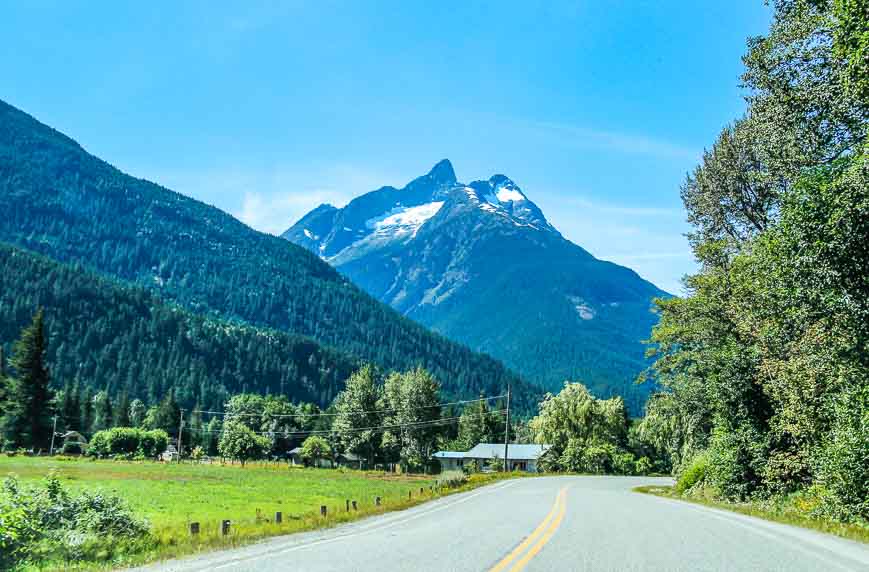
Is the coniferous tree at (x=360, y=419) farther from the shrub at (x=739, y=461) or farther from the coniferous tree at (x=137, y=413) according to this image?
the shrub at (x=739, y=461)

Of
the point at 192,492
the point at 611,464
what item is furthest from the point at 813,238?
the point at 611,464

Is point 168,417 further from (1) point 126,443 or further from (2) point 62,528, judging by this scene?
(2) point 62,528

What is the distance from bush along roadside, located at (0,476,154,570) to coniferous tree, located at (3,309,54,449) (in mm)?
78968

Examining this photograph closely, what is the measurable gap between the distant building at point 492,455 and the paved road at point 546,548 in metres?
97.0

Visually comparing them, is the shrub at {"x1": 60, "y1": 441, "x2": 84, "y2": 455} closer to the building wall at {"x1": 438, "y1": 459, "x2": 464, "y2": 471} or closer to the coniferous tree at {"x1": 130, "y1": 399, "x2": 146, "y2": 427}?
the coniferous tree at {"x1": 130, "y1": 399, "x2": 146, "y2": 427}

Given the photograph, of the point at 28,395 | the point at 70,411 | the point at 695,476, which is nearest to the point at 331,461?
the point at 70,411

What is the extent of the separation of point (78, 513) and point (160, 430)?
109449mm

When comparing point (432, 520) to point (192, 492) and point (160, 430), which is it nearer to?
point (192, 492)

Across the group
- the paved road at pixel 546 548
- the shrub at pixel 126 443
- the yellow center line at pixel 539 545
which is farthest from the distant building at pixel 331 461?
the paved road at pixel 546 548

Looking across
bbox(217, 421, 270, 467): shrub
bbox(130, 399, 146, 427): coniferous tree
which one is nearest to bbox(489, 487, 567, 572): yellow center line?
bbox(217, 421, 270, 467): shrub

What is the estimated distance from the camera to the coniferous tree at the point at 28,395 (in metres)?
79.3

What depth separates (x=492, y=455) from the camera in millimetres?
109312

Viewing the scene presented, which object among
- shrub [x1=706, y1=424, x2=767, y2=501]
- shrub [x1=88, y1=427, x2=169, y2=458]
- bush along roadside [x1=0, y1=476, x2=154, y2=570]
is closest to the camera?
bush along roadside [x1=0, y1=476, x2=154, y2=570]

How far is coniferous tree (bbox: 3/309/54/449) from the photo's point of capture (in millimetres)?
79312
